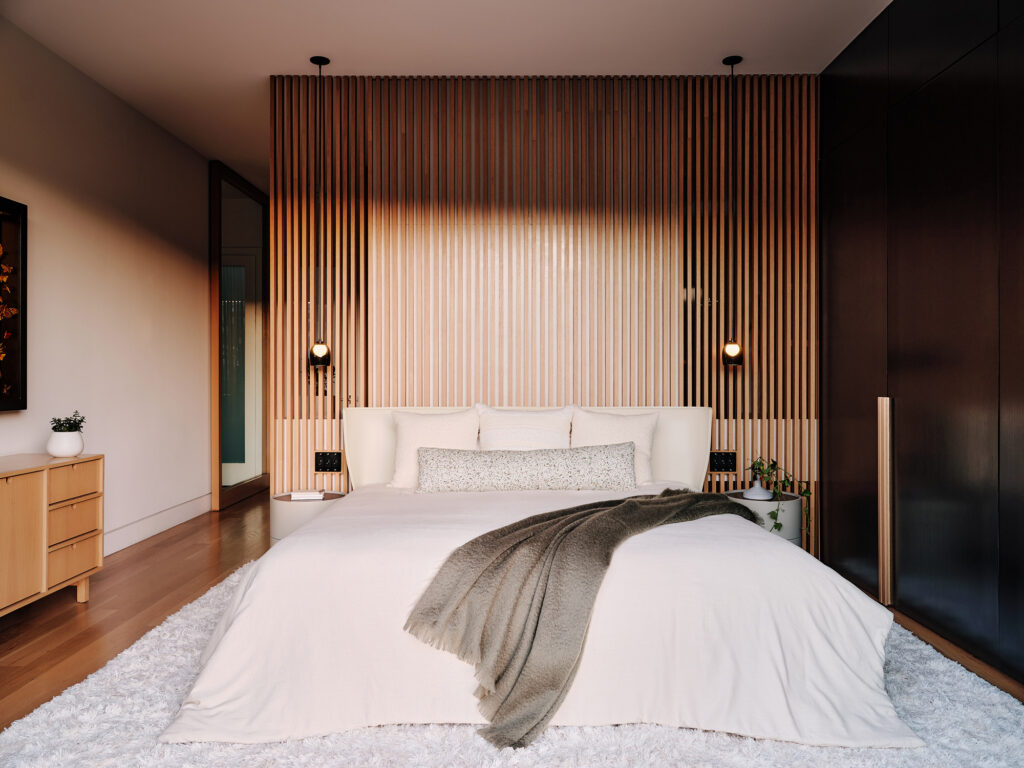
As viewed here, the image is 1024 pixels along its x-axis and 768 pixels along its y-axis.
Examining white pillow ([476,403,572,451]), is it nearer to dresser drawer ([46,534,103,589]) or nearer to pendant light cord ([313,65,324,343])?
pendant light cord ([313,65,324,343])

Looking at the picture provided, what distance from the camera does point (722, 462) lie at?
14.5 feet

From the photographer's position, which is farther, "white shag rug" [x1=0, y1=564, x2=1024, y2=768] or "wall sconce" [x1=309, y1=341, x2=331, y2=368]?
"wall sconce" [x1=309, y1=341, x2=331, y2=368]

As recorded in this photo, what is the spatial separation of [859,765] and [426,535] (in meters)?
1.52

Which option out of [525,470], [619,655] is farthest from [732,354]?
[619,655]

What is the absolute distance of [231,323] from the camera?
672 centimetres

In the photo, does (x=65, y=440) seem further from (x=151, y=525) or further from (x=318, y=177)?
(x=318, y=177)

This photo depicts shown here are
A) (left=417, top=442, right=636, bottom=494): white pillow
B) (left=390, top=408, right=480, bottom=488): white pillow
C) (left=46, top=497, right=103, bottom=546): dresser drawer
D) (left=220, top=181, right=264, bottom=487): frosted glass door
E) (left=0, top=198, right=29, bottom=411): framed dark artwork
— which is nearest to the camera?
(left=46, top=497, right=103, bottom=546): dresser drawer

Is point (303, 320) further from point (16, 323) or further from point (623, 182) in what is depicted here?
point (623, 182)

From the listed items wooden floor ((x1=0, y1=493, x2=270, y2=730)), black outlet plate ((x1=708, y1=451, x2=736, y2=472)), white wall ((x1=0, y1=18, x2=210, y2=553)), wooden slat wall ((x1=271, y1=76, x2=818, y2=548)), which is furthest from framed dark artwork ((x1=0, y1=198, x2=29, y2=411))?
black outlet plate ((x1=708, y1=451, x2=736, y2=472))

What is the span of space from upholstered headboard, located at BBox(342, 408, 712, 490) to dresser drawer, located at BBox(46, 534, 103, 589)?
4.57 feet

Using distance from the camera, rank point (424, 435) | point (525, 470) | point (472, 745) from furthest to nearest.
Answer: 1. point (424, 435)
2. point (525, 470)
3. point (472, 745)

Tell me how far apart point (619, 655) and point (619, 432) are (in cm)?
177

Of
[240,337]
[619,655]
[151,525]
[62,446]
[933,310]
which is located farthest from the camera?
[240,337]

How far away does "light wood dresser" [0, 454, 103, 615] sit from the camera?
3.17 meters
